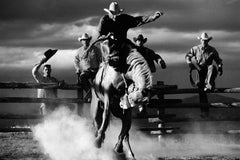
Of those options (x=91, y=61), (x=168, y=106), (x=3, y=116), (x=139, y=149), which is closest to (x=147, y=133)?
(x=168, y=106)

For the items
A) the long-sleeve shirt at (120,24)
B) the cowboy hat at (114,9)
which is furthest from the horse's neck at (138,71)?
the cowboy hat at (114,9)

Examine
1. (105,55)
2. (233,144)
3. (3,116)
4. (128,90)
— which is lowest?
(233,144)

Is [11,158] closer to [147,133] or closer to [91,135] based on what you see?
[91,135]

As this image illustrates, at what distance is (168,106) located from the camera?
12117 mm

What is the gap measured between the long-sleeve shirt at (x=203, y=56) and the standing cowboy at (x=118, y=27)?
11.7 feet

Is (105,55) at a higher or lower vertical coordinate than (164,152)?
higher

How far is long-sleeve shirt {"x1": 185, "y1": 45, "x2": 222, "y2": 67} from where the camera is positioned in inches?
453

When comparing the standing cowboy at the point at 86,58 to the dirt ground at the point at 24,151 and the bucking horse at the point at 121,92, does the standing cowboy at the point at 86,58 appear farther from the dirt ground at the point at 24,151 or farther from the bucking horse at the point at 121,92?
the dirt ground at the point at 24,151

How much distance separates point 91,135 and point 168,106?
3.05 m

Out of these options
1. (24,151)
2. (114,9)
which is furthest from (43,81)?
(114,9)

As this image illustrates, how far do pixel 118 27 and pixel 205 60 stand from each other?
3.92 meters

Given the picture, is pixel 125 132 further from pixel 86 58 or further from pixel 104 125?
pixel 86 58

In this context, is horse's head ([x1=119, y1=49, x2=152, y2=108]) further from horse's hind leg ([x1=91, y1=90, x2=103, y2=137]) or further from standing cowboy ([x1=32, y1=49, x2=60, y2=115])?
standing cowboy ([x1=32, y1=49, x2=60, y2=115])

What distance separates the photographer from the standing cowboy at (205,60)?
11.5 meters
